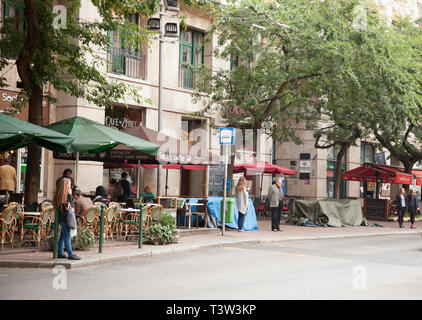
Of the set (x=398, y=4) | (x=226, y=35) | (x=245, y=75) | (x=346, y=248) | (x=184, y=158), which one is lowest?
(x=346, y=248)

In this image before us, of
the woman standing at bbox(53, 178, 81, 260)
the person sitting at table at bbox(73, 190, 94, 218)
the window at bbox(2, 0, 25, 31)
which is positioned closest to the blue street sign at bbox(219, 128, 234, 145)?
the person sitting at table at bbox(73, 190, 94, 218)

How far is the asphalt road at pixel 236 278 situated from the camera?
7895 millimetres

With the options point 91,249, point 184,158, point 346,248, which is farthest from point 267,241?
point 91,249

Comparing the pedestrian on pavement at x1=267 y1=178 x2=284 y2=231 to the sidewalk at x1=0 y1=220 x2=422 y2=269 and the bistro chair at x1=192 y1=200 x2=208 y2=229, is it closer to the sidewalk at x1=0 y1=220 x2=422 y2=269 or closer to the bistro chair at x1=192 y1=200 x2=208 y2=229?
the sidewalk at x1=0 y1=220 x2=422 y2=269

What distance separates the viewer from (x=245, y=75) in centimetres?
2061

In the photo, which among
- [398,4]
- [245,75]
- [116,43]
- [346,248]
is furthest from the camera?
[398,4]

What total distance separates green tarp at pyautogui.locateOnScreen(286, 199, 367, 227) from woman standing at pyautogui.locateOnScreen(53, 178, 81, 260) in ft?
44.8

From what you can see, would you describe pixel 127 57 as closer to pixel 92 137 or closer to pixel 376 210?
pixel 92 137

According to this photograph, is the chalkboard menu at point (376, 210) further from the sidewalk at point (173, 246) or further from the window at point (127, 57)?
the window at point (127, 57)

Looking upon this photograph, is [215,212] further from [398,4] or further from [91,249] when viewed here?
[398,4]

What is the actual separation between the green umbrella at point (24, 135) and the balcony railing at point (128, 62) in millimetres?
10663

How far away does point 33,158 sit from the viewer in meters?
14.2

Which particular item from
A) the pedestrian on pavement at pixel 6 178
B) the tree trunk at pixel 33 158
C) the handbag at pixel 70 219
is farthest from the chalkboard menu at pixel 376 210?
the handbag at pixel 70 219
